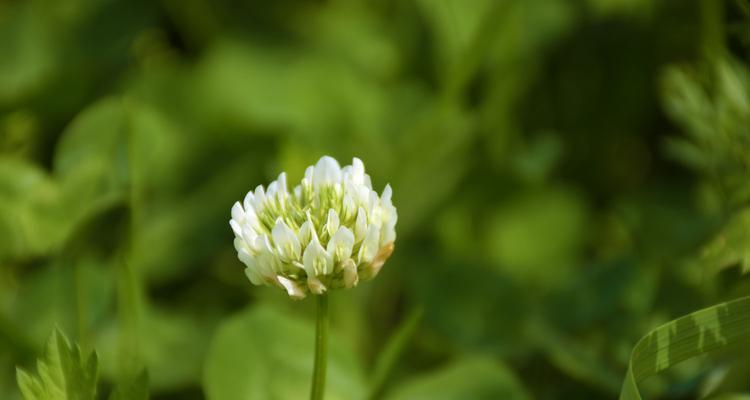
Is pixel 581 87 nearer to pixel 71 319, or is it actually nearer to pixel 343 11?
pixel 343 11

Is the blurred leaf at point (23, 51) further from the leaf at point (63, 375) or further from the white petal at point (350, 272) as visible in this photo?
the white petal at point (350, 272)

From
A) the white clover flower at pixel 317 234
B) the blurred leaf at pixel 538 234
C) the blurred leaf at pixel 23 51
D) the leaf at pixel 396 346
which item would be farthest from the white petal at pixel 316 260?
the blurred leaf at pixel 23 51

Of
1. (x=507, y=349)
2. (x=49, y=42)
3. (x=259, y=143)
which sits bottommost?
(x=507, y=349)

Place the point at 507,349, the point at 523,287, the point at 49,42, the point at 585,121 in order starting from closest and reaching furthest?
1. the point at 507,349
2. the point at 523,287
3. the point at 585,121
4. the point at 49,42

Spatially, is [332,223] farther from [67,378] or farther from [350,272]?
[67,378]

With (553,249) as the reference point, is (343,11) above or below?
above

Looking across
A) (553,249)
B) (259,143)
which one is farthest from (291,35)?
(553,249)
